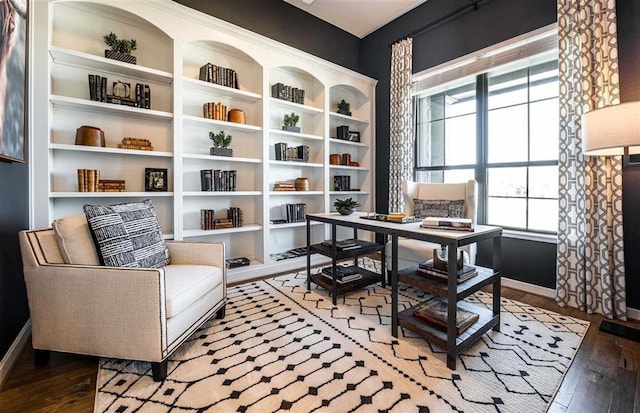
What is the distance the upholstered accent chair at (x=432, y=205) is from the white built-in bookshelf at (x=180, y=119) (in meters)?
1.19

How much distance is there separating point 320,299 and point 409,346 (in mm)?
897

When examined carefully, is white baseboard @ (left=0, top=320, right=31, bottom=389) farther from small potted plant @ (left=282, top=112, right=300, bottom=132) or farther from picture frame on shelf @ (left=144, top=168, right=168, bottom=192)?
small potted plant @ (left=282, top=112, right=300, bottom=132)

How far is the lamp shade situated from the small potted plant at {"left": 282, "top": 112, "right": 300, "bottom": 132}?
8.71 feet

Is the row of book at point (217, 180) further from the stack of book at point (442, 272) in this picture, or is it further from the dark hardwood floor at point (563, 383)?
the stack of book at point (442, 272)

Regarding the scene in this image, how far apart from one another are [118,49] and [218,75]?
2.78 feet

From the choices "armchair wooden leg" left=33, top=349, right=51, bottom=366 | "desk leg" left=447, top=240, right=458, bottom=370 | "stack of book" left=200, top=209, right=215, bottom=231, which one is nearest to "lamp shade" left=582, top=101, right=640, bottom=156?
"desk leg" left=447, top=240, right=458, bottom=370

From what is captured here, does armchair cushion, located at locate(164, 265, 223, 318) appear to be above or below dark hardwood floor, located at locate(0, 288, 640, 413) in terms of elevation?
above

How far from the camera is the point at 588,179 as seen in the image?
2.20 meters

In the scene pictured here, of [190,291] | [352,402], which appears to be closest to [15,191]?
[190,291]

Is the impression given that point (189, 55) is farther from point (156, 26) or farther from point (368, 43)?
point (368, 43)

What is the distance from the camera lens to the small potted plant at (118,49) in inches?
93.9

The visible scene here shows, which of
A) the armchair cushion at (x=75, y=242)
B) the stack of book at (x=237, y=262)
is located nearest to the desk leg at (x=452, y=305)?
the armchair cushion at (x=75, y=242)

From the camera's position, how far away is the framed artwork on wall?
140 cm

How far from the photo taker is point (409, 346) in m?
1.70
